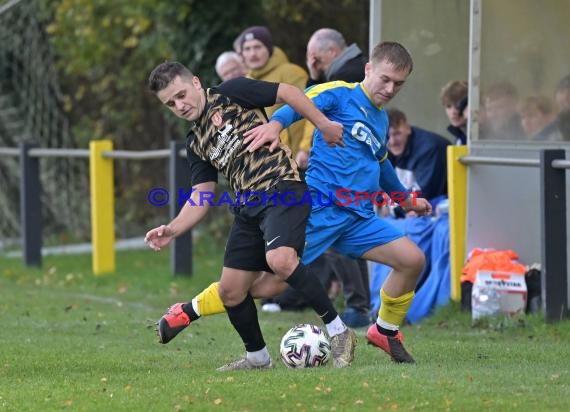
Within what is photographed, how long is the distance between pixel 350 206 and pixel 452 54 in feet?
15.8

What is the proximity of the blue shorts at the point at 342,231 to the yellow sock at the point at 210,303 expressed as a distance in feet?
1.77

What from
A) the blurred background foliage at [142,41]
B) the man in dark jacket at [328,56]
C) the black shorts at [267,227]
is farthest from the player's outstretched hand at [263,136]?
the blurred background foliage at [142,41]

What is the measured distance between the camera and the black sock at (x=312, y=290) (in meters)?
6.99

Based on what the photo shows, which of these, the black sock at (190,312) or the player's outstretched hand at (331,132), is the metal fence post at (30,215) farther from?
the player's outstretched hand at (331,132)

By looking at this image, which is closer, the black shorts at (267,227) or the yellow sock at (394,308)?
the black shorts at (267,227)

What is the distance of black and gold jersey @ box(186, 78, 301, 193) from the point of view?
705cm

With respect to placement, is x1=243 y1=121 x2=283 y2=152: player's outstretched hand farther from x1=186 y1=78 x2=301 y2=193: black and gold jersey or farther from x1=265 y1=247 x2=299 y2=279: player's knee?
x1=265 y1=247 x2=299 y2=279: player's knee

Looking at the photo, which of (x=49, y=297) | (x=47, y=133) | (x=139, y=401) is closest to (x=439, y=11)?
(x=49, y=297)

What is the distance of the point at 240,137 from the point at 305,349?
128cm

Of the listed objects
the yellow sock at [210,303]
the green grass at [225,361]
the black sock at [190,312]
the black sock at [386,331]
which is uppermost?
the yellow sock at [210,303]

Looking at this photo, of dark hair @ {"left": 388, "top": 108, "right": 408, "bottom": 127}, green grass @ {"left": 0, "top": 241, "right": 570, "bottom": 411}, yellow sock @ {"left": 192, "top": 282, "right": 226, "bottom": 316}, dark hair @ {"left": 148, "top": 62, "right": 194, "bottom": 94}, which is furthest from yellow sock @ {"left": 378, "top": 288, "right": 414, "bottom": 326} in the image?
dark hair @ {"left": 388, "top": 108, "right": 408, "bottom": 127}

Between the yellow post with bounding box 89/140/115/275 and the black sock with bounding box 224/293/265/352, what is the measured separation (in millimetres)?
7174

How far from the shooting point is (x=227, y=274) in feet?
23.5

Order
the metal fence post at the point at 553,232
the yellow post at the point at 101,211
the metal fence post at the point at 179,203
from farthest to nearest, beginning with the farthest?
the yellow post at the point at 101,211, the metal fence post at the point at 179,203, the metal fence post at the point at 553,232
